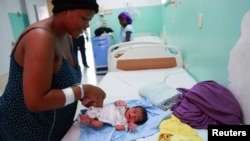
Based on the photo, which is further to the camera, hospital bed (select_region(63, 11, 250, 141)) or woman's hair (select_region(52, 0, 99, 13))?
hospital bed (select_region(63, 11, 250, 141))

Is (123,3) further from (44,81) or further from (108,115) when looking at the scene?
(44,81)

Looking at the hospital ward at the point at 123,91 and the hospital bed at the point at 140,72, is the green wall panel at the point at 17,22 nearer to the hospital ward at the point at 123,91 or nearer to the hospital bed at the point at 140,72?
the hospital bed at the point at 140,72

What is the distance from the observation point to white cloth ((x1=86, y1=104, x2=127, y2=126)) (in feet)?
4.14

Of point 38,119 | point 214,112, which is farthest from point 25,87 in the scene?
point 214,112

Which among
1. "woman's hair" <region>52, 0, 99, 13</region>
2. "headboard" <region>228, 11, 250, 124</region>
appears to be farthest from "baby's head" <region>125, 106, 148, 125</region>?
"woman's hair" <region>52, 0, 99, 13</region>

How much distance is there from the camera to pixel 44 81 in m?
0.76

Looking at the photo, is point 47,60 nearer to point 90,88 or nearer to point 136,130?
point 90,88

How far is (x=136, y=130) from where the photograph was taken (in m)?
1.21

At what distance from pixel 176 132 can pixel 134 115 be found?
0.31 meters

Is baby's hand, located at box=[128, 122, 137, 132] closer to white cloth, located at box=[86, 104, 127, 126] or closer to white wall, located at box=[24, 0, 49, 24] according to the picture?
white cloth, located at box=[86, 104, 127, 126]

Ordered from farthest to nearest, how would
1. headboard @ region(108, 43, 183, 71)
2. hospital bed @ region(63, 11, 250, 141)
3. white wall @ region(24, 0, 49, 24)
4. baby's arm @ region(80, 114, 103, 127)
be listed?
white wall @ region(24, 0, 49, 24) → headboard @ region(108, 43, 183, 71) → baby's arm @ region(80, 114, 103, 127) → hospital bed @ region(63, 11, 250, 141)

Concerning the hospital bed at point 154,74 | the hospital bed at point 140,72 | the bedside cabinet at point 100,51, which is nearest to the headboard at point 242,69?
the hospital bed at point 154,74

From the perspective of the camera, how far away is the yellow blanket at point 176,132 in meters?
1.01

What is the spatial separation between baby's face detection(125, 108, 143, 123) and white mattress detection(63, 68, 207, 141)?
0.38 metres
